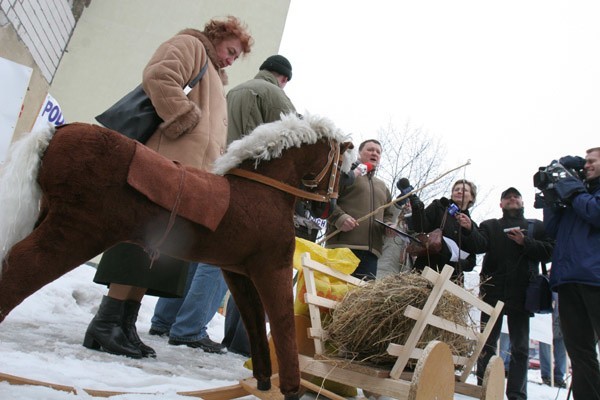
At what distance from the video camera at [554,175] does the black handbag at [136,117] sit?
2.57m

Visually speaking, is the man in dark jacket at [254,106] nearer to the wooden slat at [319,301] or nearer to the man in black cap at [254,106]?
the man in black cap at [254,106]

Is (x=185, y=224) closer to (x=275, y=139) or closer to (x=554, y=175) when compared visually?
(x=275, y=139)

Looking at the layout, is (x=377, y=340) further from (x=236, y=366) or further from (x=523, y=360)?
(x=523, y=360)

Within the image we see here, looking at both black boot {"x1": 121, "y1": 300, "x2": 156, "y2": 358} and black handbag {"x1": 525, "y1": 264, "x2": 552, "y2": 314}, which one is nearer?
black boot {"x1": 121, "y1": 300, "x2": 156, "y2": 358}

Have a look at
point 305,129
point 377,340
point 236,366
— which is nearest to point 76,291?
point 236,366

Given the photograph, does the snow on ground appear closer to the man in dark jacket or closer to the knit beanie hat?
the man in dark jacket

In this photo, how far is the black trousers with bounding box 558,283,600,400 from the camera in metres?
2.87

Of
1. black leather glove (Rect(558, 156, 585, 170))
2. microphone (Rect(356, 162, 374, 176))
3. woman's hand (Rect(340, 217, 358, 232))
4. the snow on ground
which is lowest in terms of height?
the snow on ground

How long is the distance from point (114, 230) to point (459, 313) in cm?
192

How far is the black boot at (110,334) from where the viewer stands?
242 centimetres

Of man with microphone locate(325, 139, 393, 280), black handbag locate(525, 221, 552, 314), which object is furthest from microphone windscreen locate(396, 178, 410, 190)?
black handbag locate(525, 221, 552, 314)

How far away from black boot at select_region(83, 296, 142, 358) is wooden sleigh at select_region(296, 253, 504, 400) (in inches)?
37.8

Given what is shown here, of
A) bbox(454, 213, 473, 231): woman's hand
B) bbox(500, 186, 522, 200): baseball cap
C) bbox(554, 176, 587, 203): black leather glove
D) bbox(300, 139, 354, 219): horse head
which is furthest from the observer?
bbox(500, 186, 522, 200): baseball cap

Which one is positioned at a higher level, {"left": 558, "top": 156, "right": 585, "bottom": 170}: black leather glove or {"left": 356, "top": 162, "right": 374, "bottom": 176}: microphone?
{"left": 558, "top": 156, "right": 585, "bottom": 170}: black leather glove
